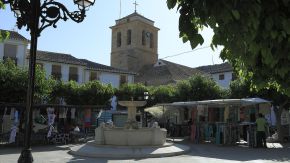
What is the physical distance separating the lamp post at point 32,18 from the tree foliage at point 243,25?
3430 millimetres

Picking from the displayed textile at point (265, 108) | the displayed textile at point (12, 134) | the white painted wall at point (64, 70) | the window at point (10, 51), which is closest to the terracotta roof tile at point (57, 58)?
the white painted wall at point (64, 70)

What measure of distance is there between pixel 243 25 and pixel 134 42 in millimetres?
61867

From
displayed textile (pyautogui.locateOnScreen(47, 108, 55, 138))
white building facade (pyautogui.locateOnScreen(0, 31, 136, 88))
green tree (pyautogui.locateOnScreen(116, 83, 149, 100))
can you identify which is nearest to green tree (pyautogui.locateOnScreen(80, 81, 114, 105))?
green tree (pyautogui.locateOnScreen(116, 83, 149, 100))

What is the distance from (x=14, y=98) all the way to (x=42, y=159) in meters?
13.2

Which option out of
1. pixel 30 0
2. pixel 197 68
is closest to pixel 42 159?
pixel 30 0

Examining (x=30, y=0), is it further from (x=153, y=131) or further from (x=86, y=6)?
(x=153, y=131)

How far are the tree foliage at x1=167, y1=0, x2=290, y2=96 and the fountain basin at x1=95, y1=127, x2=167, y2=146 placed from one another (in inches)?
531

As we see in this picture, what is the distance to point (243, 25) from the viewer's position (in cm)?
358

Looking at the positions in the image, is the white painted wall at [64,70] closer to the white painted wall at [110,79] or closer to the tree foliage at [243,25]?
the white painted wall at [110,79]

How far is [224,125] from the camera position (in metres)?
20.6

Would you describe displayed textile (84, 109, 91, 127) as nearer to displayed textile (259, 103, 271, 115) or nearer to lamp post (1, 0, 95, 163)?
displayed textile (259, 103, 271, 115)

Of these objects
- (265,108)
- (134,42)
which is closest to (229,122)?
(265,108)

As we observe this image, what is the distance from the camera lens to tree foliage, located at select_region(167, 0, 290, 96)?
3.55 meters

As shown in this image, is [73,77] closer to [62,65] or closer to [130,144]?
[62,65]
